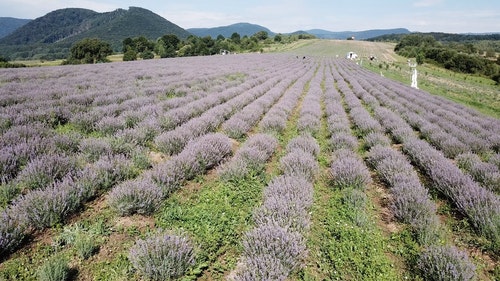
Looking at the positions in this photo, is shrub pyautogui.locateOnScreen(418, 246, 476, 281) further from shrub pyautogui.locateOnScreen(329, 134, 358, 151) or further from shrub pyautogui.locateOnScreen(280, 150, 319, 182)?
shrub pyautogui.locateOnScreen(329, 134, 358, 151)

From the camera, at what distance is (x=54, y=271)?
2.42 m

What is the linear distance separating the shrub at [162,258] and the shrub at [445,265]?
→ 2.43 meters

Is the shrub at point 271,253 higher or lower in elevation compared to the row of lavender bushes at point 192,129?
lower

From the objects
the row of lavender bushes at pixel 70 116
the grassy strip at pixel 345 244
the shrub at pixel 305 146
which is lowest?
the grassy strip at pixel 345 244

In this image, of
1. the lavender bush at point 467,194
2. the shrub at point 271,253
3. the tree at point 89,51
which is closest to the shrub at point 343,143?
the lavender bush at point 467,194

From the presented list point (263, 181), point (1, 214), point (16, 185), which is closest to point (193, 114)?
point (263, 181)

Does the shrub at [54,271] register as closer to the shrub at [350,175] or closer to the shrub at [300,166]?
the shrub at [300,166]

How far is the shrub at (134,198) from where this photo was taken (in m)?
3.50

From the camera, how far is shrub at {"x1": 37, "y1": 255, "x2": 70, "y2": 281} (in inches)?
92.7

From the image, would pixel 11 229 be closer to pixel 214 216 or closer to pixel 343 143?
pixel 214 216

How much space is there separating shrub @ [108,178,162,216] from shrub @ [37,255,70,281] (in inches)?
39.7

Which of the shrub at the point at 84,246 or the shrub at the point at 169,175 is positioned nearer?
the shrub at the point at 84,246

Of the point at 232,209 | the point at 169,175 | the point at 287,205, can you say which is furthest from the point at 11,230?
the point at 287,205

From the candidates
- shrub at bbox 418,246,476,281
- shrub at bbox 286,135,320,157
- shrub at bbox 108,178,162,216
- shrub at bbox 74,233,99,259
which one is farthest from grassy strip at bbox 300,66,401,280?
shrub at bbox 74,233,99,259
